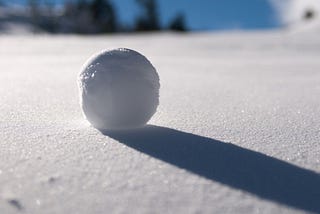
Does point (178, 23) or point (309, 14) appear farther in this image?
point (178, 23)

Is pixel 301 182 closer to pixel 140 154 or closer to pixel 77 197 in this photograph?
pixel 140 154

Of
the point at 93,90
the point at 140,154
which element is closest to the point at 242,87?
the point at 93,90

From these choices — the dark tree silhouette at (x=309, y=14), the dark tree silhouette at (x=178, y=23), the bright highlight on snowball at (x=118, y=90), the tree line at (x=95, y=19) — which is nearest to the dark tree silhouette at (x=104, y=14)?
the tree line at (x=95, y=19)

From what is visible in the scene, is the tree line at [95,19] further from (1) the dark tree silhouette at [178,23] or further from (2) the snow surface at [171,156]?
(2) the snow surface at [171,156]

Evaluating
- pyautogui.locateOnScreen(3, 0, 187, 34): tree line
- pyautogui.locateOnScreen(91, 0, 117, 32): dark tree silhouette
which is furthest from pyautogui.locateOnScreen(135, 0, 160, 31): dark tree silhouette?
pyautogui.locateOnScreen(91, 0, 117, 32): dark tree silhouette

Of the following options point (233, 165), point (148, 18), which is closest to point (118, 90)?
point (233, 165)

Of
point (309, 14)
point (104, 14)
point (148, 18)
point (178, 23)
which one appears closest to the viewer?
point (309, 14)

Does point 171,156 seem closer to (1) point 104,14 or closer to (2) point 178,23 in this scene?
(2) point 178,23
